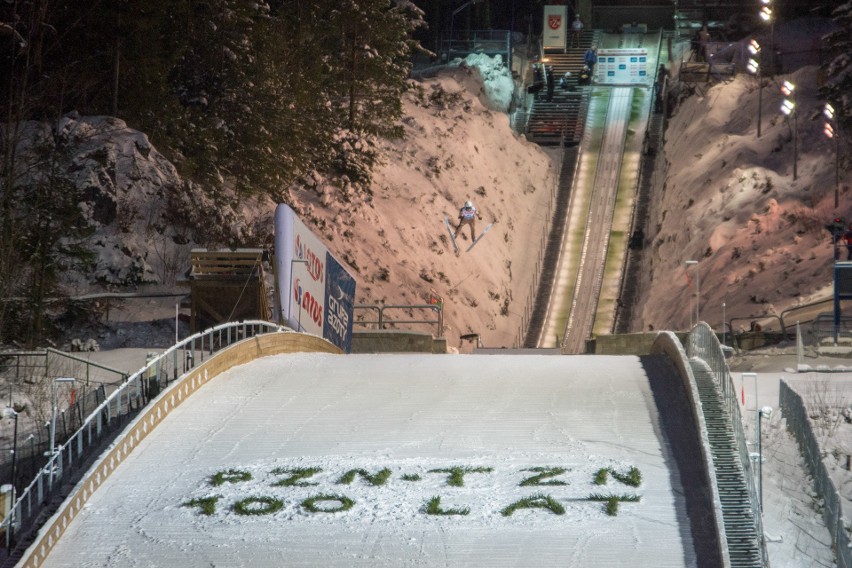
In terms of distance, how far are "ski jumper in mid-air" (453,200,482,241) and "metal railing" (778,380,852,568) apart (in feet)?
74.5

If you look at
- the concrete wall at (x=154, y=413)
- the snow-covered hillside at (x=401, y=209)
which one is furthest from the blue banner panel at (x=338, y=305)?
the snow-covered hillside at (x=401, y=209)

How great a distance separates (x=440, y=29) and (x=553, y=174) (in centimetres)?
1309

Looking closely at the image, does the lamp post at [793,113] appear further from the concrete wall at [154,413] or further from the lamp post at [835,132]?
the concrete wall at [154,413]

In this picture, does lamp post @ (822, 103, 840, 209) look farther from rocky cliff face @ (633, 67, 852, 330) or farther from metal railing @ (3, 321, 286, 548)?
metal railing @ (3, 321, 286, 548)

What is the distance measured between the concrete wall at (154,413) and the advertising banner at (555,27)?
35.2m

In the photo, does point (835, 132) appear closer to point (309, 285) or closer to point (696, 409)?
point (309, 285)

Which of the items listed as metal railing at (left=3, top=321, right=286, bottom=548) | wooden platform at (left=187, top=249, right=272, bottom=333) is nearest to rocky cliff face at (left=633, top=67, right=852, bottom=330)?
wooden platform at (left=187, top=249, right=272, bottom=333)

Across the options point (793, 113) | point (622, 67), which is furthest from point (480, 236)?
point (622, 67)

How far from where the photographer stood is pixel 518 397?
24656mm

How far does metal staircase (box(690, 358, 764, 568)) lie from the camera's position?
17.6m

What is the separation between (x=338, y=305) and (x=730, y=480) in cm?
1488

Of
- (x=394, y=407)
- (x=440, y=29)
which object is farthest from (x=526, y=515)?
(x=440, y=29)

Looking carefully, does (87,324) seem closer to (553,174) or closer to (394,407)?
(394,407)

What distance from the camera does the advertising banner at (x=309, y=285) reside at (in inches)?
1143
